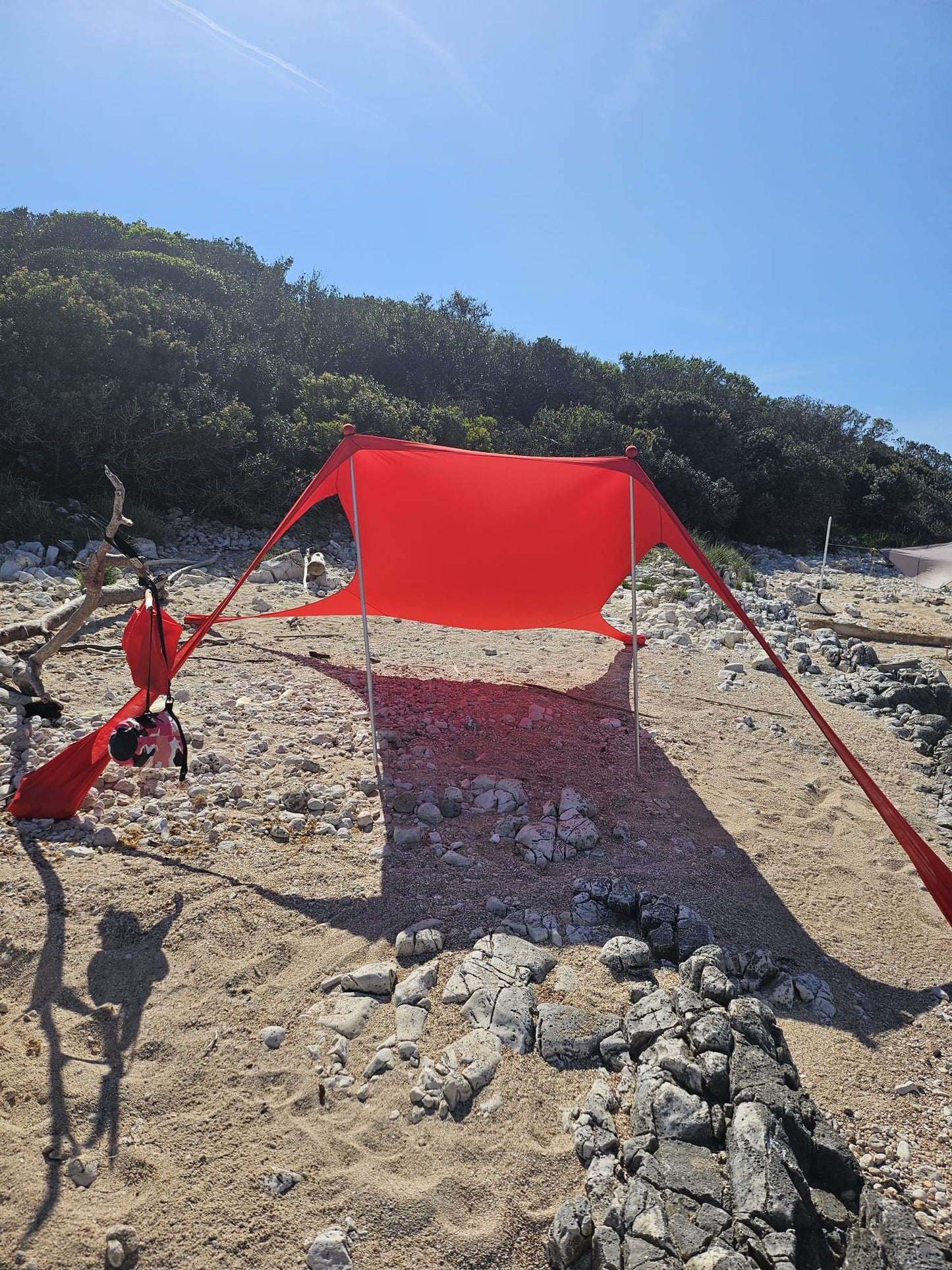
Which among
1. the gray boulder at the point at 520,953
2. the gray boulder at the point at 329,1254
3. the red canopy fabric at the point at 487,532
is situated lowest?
the gray boulder at the point at 329,1254

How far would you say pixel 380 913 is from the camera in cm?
290

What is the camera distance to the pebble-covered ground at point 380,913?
186 cm

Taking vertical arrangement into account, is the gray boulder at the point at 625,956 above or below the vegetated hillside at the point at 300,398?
below

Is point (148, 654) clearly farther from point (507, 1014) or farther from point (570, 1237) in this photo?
point (570, 1237)

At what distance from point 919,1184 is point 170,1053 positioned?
88.4 inches

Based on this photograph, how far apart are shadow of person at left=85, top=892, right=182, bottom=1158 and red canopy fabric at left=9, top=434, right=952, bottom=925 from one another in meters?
1.71

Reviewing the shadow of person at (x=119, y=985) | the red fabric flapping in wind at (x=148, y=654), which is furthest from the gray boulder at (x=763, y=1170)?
the red fabric flapping in wind at (x=148, y=654)

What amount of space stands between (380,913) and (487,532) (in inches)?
112

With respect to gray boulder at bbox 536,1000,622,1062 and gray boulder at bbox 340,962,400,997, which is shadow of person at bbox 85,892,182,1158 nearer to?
gray boulder at bbox 340,962,400,997

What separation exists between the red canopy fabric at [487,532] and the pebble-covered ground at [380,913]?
0.66 m

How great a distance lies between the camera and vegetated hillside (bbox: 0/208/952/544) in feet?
28.7

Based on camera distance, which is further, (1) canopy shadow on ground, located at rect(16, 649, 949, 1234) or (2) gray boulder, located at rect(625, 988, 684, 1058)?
(1) canopy shadow on ground, located at rect(16, 649, 949, 1234)

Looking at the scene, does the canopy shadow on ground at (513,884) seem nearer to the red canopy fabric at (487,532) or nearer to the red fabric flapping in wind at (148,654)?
the red fabric flapping in wind at (148,654)

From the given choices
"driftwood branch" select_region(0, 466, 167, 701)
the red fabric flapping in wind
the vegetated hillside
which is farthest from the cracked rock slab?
the vegetated hillside
